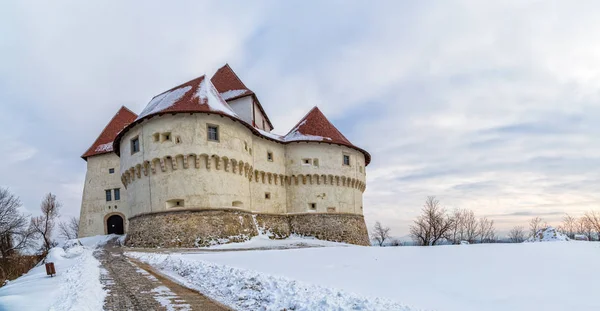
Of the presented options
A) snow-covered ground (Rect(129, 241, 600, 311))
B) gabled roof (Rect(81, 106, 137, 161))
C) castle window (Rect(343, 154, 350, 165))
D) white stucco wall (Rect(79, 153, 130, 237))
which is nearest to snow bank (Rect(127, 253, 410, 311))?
snow-covered ground (Rect(129, 241, 600, 311))

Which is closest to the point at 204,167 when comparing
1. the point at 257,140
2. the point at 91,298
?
the point at 257,140

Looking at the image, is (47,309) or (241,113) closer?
(47,309)

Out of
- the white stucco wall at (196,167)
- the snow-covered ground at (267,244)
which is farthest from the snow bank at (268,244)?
the white stucco wall at (196,167)

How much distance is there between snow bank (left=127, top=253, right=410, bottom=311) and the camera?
5530mm

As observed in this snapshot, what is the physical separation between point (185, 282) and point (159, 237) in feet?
47.6

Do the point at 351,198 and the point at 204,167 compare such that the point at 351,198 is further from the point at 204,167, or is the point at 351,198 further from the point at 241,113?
the point at 204,167

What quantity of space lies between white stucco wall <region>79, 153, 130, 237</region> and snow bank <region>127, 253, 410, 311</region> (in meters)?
26.5

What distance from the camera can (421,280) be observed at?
728 centimetres

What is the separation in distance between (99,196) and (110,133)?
6406 millimetres

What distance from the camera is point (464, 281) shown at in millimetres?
6918

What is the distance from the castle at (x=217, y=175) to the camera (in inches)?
886

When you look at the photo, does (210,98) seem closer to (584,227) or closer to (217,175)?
(217,175)

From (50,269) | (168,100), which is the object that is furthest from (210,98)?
(50,269)

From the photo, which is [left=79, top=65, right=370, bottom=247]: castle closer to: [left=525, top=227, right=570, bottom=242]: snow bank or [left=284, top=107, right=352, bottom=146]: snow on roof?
[left=284, top=107, right=352, bottom=146]: snow on roof
